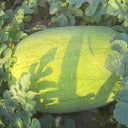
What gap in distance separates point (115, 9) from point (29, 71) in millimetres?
938

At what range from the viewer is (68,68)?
5.83 feet

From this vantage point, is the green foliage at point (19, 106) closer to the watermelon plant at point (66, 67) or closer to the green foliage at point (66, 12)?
the watermelon plant at point (66, 67)

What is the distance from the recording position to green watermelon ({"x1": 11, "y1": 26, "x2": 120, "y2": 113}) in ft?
5.83

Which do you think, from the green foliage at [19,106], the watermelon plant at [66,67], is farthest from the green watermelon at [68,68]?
the green foliage at [19,106]

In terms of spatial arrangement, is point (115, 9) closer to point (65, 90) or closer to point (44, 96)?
point (65, 90)

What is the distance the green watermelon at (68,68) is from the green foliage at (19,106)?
0.63ft

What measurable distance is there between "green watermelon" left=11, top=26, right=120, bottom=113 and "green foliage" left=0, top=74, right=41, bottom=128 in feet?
0.63

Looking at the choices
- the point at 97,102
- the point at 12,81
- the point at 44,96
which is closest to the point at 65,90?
the point at 44,96

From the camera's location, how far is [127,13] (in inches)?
72.4

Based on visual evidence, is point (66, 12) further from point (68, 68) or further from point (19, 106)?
point (19, 106)

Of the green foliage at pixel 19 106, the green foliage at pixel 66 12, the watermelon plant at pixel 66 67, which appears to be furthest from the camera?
the green foliage at pixel 66 12

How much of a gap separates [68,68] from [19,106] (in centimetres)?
52

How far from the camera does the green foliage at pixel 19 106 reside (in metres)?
1.60

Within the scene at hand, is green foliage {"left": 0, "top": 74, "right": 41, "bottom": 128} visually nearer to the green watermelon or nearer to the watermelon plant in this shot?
the watermelon plant
